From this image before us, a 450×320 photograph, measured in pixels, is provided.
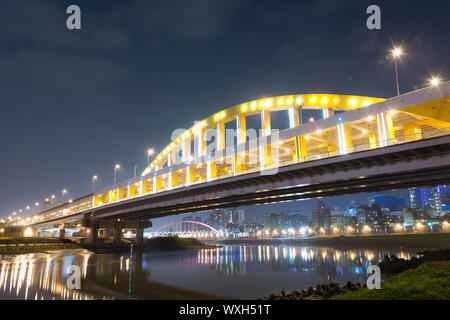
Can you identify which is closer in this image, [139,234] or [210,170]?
[210,170]

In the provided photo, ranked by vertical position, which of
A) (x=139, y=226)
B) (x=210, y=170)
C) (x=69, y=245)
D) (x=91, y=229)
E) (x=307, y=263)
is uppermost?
(x=210, y=170)

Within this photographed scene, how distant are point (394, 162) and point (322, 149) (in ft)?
50.4

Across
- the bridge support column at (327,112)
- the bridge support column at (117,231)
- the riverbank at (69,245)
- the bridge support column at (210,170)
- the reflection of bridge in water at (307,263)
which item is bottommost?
the reflection of bridge in water at (307,263)

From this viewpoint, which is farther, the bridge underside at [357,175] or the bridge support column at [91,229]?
the bridge support column at [91,229]

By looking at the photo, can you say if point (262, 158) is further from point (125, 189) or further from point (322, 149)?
point (125, 189)

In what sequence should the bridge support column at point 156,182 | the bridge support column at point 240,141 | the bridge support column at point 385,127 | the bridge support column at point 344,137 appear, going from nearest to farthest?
the bridge support column at point 385,127, the bridge support column at point 344,137, the bridge support column at point 240,141, the bridge support column at point 156,182

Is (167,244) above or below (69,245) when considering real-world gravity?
below

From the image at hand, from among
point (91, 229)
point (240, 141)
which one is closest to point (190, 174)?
point (240, 141)

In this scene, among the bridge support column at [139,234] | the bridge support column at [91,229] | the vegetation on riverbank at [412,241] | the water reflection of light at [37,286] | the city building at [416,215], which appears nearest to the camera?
the water reflection of light at [37,286]

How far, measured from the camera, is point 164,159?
2854 inches

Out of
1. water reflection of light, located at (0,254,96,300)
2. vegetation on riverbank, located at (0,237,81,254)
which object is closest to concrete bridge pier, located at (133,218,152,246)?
vegetation on riverbank, located at (0,237,81,254)

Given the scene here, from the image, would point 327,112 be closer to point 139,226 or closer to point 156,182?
point 156,182

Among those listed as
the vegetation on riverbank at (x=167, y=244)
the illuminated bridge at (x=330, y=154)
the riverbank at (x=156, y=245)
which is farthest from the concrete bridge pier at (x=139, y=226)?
the illuminated bridge at (x=330, y=154)

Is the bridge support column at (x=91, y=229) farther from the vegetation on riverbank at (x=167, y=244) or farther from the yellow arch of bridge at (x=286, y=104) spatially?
the yellow arch of bridge at (x=286, y=104)
